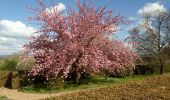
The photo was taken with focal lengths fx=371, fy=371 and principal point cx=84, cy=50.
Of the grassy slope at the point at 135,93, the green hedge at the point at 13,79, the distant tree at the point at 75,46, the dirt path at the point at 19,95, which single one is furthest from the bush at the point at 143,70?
the grassy slope at the point at 135,93

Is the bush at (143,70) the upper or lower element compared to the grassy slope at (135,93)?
upper

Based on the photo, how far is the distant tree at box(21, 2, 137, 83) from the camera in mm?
17500

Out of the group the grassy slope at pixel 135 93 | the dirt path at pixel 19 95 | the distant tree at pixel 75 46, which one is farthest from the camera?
the distant tree at pixel 75 46

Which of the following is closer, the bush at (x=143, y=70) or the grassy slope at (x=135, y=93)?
the grassy slope at (x=135, y=93)

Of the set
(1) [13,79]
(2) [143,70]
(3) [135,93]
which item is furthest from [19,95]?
(2) [143,70]

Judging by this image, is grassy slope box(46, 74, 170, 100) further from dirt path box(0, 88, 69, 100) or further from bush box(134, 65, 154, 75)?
bush box(134, 65, 154, 75)

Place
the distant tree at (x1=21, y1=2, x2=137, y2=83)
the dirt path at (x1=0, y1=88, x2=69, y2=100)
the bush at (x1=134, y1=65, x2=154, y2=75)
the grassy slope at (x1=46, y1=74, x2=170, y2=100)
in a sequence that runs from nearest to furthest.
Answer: the grassy slope at (x1=46, y1=74, x2=170, y2=100)
the dirt path at (x1=0, y1=88, x2=69, y2=100)
the distant tree at (x1=21, y1=2, x2=137, y2=83)
the bush at (x1=134, y1=65, x2=154, y2=75)

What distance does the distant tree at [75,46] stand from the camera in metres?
17.5

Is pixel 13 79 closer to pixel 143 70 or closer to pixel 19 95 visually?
pixel 19 95

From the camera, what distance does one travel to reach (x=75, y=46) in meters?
17.5

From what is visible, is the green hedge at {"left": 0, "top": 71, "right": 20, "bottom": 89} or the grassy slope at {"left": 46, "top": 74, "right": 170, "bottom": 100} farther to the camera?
the green hedge at {"left": 0, "top": 71, "right": 20, "bottom": 89}

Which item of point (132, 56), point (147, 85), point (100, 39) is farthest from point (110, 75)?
point (147, 85)

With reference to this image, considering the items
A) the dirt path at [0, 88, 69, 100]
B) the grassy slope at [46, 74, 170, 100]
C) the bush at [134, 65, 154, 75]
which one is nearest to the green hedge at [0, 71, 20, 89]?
the dirt path at [0, 88, 69, 100]

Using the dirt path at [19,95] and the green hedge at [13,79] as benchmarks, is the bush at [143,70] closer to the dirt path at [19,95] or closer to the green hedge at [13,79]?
the green hedge at [13,79]
